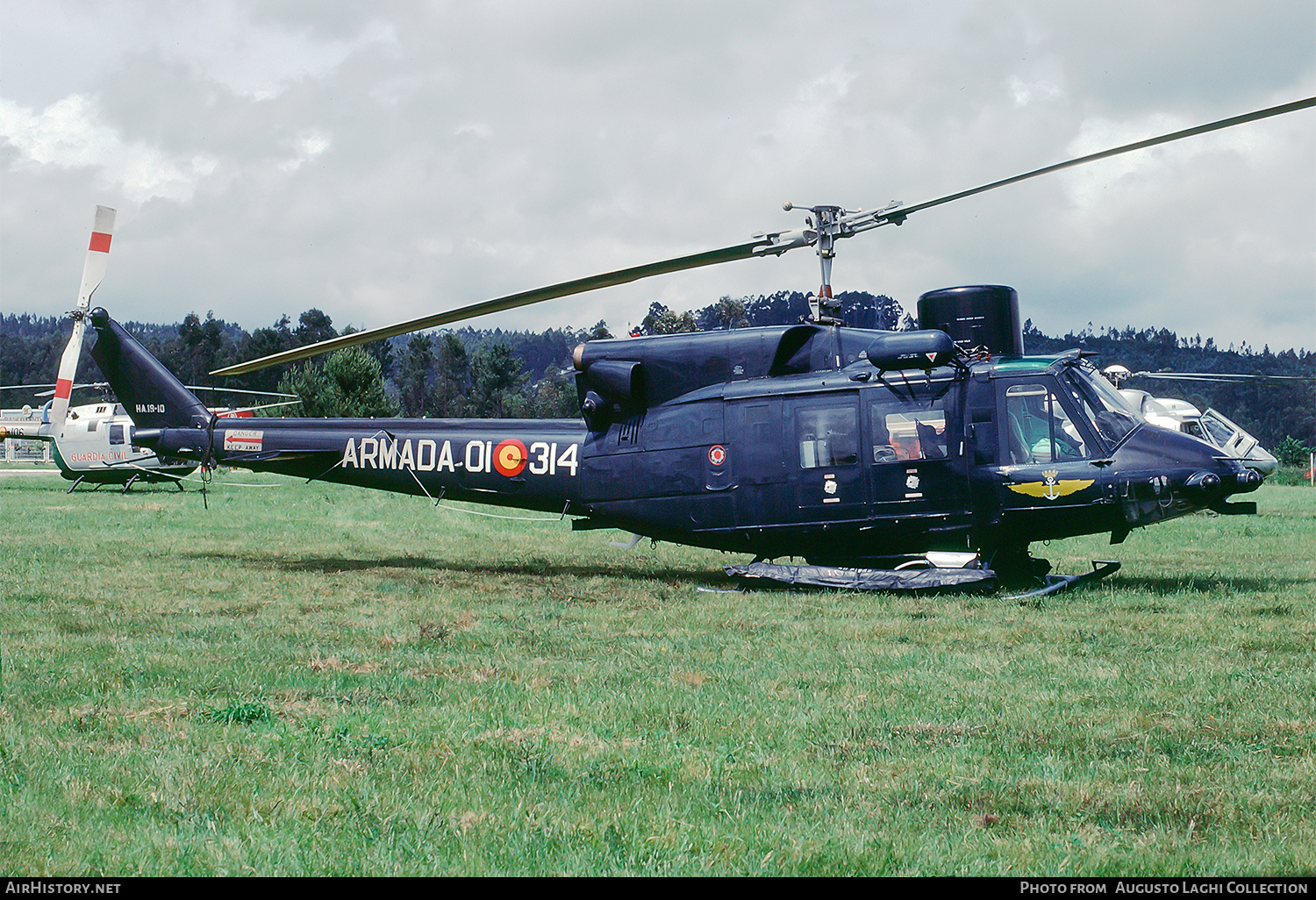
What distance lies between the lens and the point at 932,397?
1155 centimetres

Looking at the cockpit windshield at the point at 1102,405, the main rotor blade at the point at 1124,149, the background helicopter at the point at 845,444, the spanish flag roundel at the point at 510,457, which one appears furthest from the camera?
the spanish flag roundel at the point at 510,457

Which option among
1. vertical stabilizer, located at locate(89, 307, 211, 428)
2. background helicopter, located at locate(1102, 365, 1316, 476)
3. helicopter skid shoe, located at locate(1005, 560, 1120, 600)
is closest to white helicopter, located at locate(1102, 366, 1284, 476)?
background helicopter, located at locate(1102, 365, 1316, 476)

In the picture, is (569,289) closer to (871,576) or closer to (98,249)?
(871,576)

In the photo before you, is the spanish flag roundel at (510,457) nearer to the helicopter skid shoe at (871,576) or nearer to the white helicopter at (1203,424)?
the helicopter skid shoe at (871,576)

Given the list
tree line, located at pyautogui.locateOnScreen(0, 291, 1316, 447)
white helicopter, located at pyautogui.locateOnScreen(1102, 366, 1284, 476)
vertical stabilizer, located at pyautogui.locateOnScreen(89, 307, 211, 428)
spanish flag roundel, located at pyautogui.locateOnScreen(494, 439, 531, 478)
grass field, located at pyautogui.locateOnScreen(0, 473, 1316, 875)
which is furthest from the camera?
tree line, located at pyautogui.locateOnScreen(0, 291, 1316, 447)

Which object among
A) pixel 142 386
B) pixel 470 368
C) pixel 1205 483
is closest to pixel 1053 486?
pixel 1205 483

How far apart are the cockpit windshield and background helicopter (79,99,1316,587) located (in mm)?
19

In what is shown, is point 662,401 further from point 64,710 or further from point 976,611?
point 64,710

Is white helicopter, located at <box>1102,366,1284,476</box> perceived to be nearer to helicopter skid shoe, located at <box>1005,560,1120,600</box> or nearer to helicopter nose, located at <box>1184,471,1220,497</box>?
helicopter nose, located at <box>1184,471,1220,497</box>

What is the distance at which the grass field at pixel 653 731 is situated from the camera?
13.5 feet

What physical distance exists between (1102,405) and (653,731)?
302 inches

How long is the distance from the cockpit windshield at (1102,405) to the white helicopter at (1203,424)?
244mm

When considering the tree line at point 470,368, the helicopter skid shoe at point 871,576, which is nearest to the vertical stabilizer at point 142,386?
the helicopter skid shoe at point 871,576

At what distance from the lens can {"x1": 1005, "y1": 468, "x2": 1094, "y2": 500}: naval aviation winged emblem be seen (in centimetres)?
1108
